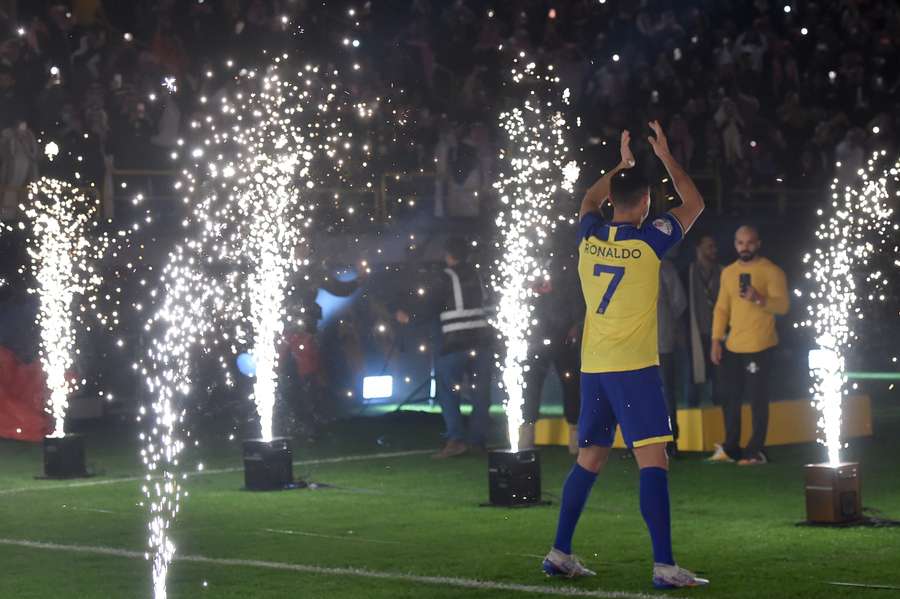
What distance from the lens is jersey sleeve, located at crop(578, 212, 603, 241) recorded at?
8.88 meters

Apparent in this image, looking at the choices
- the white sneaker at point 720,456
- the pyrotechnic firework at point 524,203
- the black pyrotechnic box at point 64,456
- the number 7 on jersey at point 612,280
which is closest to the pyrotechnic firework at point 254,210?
the black pyrotechnic box at point 64,456

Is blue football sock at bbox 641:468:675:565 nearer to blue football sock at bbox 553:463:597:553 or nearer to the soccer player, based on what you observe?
the soccer player

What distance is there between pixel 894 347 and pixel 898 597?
20479 millimetres

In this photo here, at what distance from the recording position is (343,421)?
2008 centimetres


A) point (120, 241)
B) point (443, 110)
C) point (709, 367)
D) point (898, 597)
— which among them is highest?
point (443, 110)

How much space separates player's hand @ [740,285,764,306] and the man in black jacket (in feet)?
8.39

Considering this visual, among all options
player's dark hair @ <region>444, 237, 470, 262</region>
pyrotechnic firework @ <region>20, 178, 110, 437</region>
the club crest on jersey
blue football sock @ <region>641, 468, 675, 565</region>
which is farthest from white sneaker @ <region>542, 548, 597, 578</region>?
player's dark hair @ <region>444, 237, 470, 262</region>

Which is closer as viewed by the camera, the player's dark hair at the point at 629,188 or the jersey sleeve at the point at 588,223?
the player's dark hair at the point at 629,188

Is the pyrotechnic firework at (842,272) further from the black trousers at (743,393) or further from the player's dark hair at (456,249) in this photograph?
the player's dark hair at (456,249)

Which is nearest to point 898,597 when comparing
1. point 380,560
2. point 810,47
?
point 380,560

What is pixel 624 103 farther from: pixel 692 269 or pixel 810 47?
pixel 692 269

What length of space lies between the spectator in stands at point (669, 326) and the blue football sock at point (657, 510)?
620cm

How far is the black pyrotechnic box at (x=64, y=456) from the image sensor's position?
Result: 1456 cm

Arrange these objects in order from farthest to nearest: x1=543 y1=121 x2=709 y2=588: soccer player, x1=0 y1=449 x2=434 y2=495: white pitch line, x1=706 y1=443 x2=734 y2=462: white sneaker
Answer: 1. x1=706 y1=443 x2=734 y2=462: white sneaker
2. x1=0 y1=449 x2=434 y2=495: white pitch line
3. x1=543 y1=121 x2=709 y2=588: soccer player
